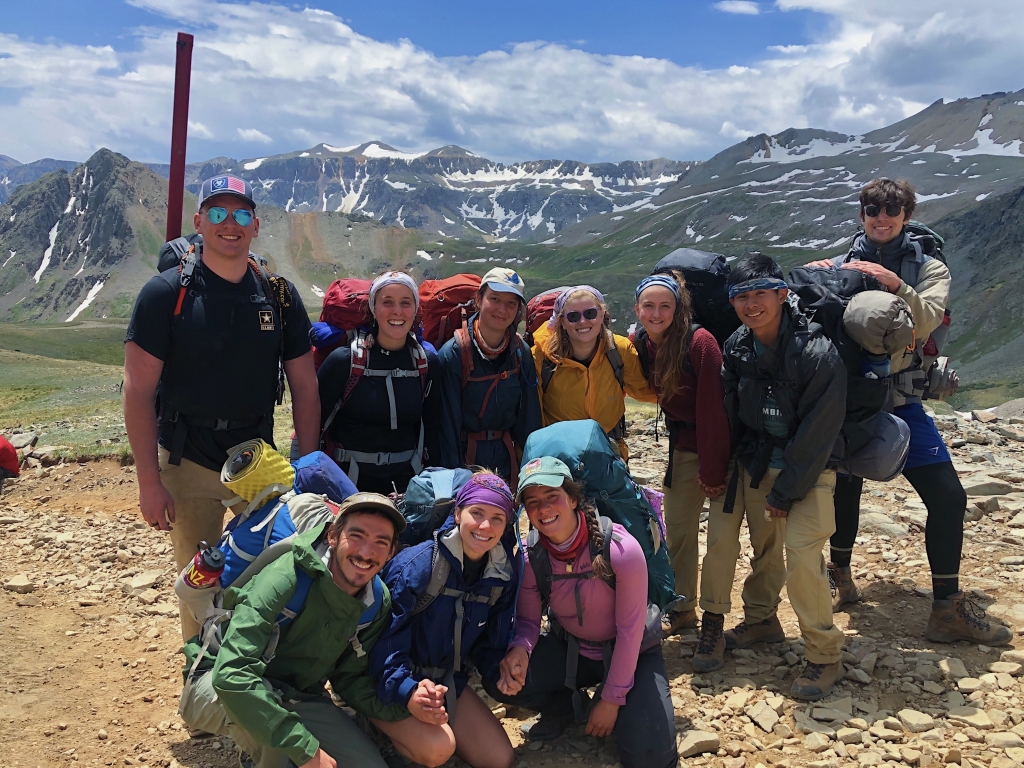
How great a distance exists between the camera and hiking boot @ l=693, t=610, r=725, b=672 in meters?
6.43

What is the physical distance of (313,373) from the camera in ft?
20.7

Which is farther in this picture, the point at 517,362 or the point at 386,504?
the point at 517,362

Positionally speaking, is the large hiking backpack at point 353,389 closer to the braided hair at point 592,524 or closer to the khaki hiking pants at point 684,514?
the braided hair at point 592,524

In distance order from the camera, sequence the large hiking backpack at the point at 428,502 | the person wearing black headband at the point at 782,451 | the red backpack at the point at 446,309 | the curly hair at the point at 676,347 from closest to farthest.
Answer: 1. the large hiking backpack at the point at 428,502
2. the person wearing black headband at the point at 782,451
3. the curly hair at the point at 676,347
4. the red backpack at the point at 446,309

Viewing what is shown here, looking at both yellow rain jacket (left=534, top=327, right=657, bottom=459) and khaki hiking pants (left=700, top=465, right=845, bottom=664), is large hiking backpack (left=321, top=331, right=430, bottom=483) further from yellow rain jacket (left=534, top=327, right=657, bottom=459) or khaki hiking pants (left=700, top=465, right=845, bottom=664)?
khaki hiking pants (left=700, top=465, right=845, bottom=664)

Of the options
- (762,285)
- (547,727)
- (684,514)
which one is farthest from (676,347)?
(547,727)

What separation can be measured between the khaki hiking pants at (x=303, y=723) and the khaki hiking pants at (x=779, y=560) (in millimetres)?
3226

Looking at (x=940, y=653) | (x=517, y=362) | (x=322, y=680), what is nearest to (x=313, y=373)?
(x=517, y=362)

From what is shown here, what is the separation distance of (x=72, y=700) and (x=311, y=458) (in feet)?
10.5

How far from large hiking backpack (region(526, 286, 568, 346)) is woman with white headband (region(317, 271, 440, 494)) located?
1465mm

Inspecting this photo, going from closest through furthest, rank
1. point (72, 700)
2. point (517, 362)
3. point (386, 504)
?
point (386, 504) < point (72, 700) < point (517, 362)

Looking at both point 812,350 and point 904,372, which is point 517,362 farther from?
point 904,372

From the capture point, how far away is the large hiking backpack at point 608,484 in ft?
18.6

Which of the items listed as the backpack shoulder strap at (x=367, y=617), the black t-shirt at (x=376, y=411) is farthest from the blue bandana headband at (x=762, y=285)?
the backpack shoulder strap at (x=367, y=617)
